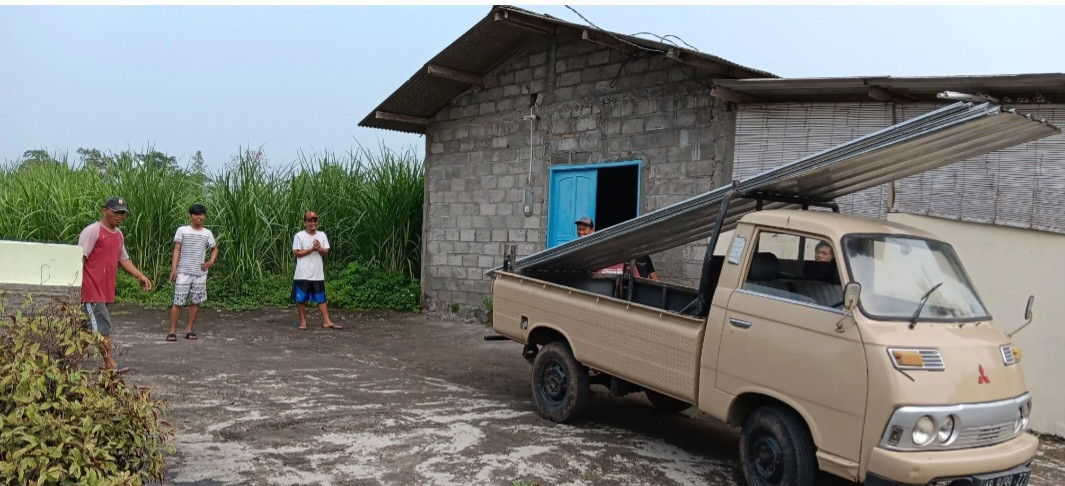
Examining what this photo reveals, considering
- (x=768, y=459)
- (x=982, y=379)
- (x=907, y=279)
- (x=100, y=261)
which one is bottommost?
(x=768, y=459)

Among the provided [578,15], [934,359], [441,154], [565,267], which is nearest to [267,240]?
[441,154]

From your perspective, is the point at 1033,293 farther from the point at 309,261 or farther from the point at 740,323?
the point at 309,261

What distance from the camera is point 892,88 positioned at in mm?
7316

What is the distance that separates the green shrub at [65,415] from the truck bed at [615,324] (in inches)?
118

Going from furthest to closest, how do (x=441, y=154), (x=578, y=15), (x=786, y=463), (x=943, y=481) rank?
(x=441, y=154) → (x=578, y=15) → (x=786, y=463) → (x=943, y=481)

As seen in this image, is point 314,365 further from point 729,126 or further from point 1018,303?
point 1018,303

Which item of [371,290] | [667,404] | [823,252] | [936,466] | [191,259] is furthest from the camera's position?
[371,290]

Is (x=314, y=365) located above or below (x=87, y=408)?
below

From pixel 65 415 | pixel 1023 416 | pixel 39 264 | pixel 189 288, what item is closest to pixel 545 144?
pixel 189 288

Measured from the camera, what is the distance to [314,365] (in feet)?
28.5

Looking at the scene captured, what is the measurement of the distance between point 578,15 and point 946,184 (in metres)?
4.67

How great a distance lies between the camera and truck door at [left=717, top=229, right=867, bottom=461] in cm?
417

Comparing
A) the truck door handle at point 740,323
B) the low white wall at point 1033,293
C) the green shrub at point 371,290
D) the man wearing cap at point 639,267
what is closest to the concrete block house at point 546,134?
the green shrub at point 371,290

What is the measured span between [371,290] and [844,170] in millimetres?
10101
